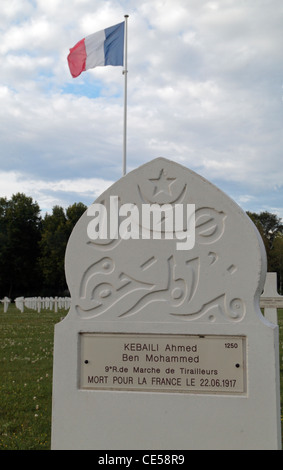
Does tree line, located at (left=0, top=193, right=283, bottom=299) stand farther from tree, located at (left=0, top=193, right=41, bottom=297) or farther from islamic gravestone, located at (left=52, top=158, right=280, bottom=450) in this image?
islamic gravestone, located at (left=52, top=158, right=280, bottom=450)

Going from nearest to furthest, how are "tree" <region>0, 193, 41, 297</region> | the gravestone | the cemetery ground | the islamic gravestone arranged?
1. the islamic gravestone
2. the cemetery ground
3. the gravestone
4. "tree" <region>0, 193, 41, 297</region>

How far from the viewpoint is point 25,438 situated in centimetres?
509

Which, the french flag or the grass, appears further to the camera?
the french flag

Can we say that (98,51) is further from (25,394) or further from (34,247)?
(34,247)

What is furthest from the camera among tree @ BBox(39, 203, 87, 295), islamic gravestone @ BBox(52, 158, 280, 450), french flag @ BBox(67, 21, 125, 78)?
tree @ BBox(39, 203, 87, 295)

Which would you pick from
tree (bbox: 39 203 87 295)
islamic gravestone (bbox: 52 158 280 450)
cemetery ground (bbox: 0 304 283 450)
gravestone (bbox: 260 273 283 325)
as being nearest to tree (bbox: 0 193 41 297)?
tree (bbox: 39 203 87 295)

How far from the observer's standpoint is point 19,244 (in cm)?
5400

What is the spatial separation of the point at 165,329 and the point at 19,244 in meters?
52.6

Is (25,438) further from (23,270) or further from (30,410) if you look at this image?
(23,270)

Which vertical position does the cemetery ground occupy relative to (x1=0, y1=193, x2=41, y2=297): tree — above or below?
below

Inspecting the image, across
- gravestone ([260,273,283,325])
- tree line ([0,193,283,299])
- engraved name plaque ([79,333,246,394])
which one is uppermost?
tree line ([0,193,283,299])

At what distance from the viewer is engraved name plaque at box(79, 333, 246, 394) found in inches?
130

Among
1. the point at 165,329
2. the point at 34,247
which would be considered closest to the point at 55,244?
the point at 34,247
